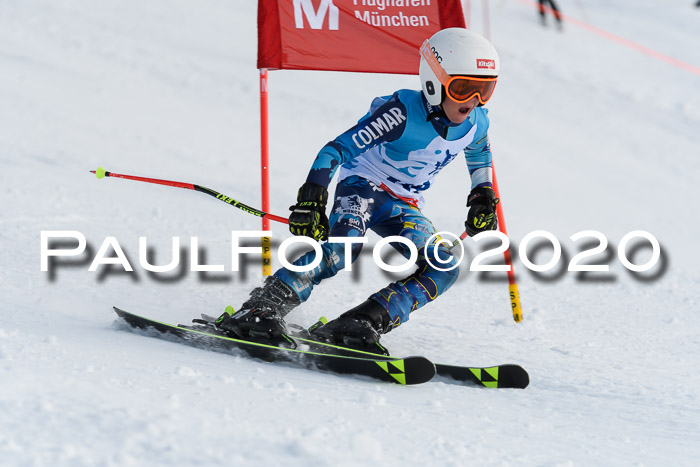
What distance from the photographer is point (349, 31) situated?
487 cm

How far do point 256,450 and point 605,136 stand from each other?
945 centimetres

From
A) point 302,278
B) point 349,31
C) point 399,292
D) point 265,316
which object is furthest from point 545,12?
point 265,316

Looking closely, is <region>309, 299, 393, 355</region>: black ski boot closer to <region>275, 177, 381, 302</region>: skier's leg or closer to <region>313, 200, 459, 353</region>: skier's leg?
<region>313, 200, 459, 353</region>: skier's leg

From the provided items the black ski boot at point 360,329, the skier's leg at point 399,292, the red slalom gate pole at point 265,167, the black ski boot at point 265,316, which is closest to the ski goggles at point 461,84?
the skier's leg at point 399,292

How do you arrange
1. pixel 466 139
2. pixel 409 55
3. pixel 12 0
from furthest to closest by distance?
pixel 12 0 → pixel 409 55 → pixel 466 139

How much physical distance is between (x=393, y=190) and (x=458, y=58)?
753mm

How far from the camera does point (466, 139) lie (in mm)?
4031

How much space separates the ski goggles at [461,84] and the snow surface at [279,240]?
1.31m

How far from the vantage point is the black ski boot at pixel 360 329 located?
3.48 metres

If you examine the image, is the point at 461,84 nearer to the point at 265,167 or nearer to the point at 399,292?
the point at 399,292

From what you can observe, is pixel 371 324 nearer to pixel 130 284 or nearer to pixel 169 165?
pixel 130 284

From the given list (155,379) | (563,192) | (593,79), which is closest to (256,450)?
(155,379)

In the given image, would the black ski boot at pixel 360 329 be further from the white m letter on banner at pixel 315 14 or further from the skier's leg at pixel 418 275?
the white m letter on banner at pixel 315 14

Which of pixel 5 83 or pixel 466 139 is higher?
pixel 5 83
